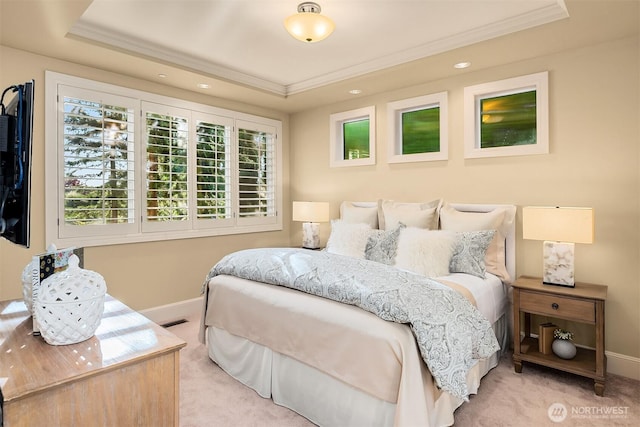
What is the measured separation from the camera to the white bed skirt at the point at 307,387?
1.90 meters

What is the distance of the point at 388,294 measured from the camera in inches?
76.4

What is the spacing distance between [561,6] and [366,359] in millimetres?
2607

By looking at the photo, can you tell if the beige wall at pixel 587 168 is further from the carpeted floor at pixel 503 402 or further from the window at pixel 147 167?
the window at pixel 147 167

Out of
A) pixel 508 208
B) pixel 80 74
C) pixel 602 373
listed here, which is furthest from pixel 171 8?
pixel 602 373

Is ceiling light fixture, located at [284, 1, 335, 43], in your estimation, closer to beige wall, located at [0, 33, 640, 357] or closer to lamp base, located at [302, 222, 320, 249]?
beige wall, located at [0, 33, 640, 357]

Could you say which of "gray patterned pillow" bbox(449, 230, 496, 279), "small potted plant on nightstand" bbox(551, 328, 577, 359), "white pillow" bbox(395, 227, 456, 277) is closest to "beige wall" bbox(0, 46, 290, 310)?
"white pillow" bbox(395, 227, 456, 277)

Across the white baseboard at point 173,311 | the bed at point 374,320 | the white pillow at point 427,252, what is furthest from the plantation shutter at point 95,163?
the white pillow at point 427,252

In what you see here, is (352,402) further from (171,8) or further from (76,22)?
(76,22)

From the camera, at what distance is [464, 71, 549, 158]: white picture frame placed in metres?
3.12

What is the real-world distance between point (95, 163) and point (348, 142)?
9.28 feet

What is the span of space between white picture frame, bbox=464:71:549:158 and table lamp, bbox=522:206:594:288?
0.71 meters

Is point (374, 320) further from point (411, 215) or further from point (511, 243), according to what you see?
point (511, 243)

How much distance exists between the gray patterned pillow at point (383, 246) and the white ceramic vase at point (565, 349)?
135 cm

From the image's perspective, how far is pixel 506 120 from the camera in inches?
135
